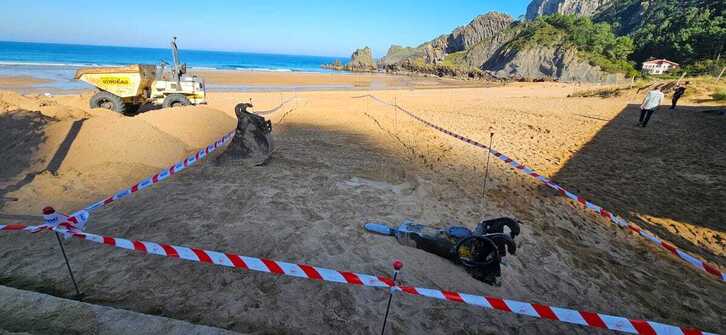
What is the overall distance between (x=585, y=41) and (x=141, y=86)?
8673 cm

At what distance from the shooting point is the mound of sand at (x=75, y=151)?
19.6 feet

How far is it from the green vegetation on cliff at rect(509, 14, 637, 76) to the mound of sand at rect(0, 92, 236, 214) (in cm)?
7517

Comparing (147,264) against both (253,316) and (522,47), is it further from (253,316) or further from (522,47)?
(522,47)

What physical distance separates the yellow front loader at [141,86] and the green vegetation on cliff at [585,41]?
72.7 m

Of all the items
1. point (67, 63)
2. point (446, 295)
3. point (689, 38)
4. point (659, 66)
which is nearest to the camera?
point (446, 295)

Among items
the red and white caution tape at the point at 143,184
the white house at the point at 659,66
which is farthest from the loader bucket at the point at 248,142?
the white house at the point at 659,66

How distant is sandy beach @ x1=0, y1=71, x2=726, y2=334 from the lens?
3.39 meters

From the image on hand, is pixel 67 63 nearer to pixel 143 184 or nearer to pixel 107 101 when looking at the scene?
pixel 107 101

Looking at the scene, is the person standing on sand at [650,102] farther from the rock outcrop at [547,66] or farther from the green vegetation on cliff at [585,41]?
the green vegetation on cliff at [585,41]

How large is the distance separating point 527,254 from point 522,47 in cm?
8175

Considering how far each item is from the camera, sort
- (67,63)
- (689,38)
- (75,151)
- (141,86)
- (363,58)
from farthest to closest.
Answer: (363,58), (689,38), (67,63), (141,86), (75,151)

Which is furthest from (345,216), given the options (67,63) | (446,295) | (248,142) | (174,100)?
(67,63)

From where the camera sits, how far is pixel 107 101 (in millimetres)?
12664

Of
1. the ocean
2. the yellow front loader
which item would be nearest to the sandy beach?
the yellow front loader
